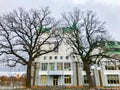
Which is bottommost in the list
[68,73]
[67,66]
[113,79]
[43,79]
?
[113,79]

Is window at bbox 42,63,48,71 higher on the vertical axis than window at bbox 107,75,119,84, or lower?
higher

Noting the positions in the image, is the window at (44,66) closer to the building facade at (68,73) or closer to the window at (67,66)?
the building facade at (68,73)

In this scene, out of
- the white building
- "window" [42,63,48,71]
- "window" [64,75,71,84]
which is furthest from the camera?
"window" [42,63,48,71]

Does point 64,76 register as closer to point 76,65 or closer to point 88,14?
point 76,65

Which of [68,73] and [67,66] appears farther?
[67,66]

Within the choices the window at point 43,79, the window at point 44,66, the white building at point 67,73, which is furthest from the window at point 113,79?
the window at point 44,66

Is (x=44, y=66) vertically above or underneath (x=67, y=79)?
above

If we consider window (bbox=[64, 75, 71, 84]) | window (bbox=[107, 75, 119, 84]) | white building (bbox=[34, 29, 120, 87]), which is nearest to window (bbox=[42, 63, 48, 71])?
white building (bbox=[34, 29, 120, 87])

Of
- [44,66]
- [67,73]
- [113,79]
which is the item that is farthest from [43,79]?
[113,79]

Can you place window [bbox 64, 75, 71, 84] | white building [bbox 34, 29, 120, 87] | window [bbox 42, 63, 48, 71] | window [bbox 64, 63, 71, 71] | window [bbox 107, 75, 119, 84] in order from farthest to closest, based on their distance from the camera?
window [bbox 64, 63, 71, 71] < window [bbox 42, 63, 48, 71] < window [bbox 107, 75, 119, 84] < window [bbox 64, 75, 71, 84] < white building [bbox 34, 29, 120, 87]

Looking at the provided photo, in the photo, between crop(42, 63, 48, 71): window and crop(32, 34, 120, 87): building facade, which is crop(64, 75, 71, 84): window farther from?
crop(42, 63, 48, 71): window

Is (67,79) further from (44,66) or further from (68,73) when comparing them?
(44,66)

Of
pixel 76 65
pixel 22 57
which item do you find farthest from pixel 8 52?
pixel 76 65

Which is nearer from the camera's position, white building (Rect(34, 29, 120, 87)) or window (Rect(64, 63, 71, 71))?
white building (Rect(34, 29, 120, 87))
